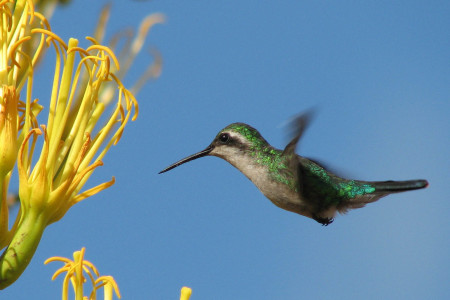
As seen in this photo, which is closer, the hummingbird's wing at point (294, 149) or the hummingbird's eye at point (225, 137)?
the hummingbird's wing at point (294, 149)

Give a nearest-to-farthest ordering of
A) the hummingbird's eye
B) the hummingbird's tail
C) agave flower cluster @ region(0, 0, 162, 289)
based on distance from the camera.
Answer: agave flower cluster @ region(0, 0, 162, 289) < the hummingbird's tail < the hummingbird's eye

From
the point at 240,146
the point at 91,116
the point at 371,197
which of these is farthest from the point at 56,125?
the point at 371,197

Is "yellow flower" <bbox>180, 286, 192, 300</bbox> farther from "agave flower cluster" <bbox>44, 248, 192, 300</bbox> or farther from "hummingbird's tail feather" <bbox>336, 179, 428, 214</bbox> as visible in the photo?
"hummingbird's tail feather" <bbox>336, 179, 428, 214</bbox>

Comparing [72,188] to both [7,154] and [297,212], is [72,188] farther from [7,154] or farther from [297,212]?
[297,212]

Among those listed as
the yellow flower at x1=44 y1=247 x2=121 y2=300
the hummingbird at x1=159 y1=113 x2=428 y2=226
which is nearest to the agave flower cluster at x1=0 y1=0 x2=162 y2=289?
the yellow flower at x1=44 y1=247 x2=121 y2=300

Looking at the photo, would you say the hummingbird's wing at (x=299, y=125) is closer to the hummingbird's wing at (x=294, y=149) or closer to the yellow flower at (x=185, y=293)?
the hummingbird's wing at (x=294, y=149)

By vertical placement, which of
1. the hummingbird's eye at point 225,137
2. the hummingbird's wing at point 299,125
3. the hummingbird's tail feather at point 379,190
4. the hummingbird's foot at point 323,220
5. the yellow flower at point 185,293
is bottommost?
the yellow flower at point 185,293

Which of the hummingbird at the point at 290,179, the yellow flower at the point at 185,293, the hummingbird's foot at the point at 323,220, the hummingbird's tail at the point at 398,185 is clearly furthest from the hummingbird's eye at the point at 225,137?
the yellow flower at the point at 185,293
